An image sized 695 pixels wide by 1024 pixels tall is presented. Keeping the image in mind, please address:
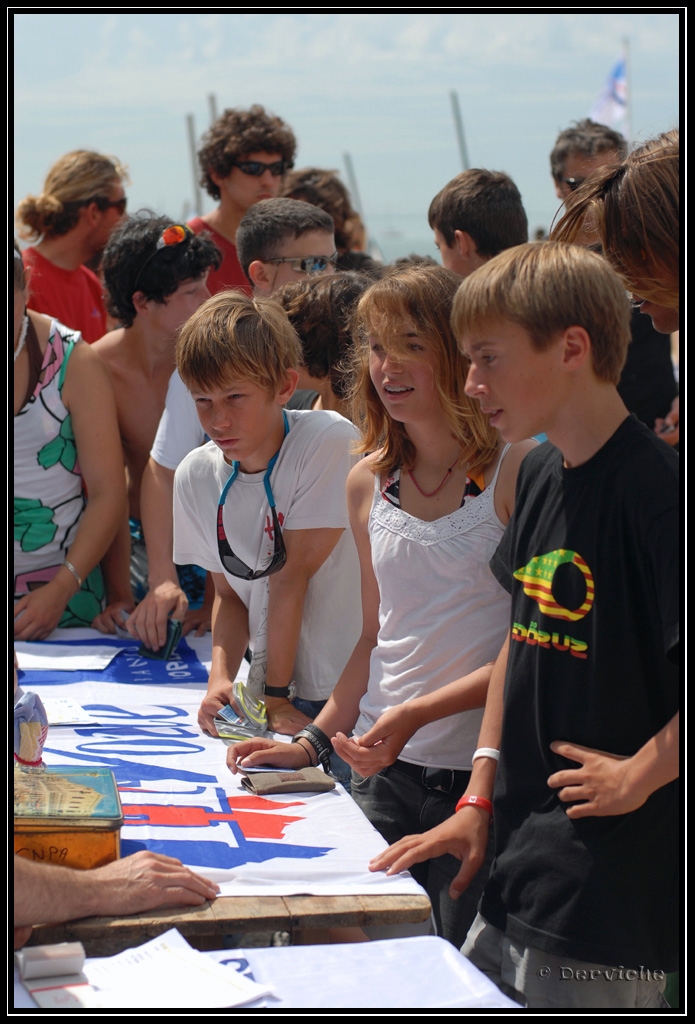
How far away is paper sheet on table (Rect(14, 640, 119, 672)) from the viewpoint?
298cm

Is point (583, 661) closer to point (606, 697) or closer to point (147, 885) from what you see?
point (606, 697)

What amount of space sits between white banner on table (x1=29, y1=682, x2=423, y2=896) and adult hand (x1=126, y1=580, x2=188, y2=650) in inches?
20.7

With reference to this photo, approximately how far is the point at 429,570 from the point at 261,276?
2002mm

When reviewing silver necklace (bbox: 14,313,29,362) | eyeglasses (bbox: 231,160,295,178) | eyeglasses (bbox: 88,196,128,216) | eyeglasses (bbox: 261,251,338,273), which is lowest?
silver necklace (bbox: 14,313,29,362)

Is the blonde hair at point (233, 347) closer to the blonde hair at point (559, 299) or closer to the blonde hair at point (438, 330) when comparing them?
the blonde hair at point (438, 330)

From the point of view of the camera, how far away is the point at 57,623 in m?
3.34

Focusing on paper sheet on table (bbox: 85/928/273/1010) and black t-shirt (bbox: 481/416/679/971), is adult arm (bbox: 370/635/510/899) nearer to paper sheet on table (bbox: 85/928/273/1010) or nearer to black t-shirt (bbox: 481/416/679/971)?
black t-shirt (bbox: 481/416/679/971)

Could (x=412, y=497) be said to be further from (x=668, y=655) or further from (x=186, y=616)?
(x=186, y=616)

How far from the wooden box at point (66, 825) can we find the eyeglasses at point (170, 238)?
2236 millimetres

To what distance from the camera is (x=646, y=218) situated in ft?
5.09

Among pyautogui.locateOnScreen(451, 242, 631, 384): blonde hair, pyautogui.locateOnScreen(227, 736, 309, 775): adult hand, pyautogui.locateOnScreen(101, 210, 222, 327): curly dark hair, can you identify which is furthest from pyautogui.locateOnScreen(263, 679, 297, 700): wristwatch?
pyautogui.locateOnScreen(101, 210, 222, 327): curly dark hair

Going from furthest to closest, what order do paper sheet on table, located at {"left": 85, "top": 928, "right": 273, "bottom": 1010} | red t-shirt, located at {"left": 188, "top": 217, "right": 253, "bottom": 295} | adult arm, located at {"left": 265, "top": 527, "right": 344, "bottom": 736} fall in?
1. red t-shirt, located at {"left": 188, "top": 217, "right": 253, "bottom": 295}
2. adult arm, located at {"left": 265, "top": 527, "right": 344, "bottom": 736}
3. paper sheet on table, located at {"left": 85, "top": 928, "right": 273, "bottom": 1010}

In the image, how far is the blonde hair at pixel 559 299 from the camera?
151 centimetres

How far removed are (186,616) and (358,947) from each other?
79.5 inches
